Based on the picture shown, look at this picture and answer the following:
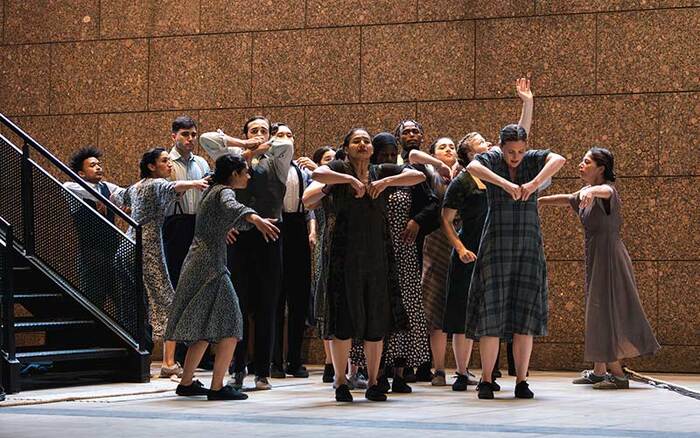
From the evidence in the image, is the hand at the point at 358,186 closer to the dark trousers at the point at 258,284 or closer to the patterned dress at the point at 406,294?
the patterned dress at the point at 406,294

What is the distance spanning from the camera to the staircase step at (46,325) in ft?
30.1

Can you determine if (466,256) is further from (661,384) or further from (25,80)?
(25,80)

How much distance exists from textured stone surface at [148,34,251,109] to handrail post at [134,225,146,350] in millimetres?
3255

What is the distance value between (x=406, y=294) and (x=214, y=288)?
1466 mm

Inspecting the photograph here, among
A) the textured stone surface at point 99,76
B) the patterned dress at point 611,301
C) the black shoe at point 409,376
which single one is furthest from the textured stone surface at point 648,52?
the textured stone surface at point 99,76

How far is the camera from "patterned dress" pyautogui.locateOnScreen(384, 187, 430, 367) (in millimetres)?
8898

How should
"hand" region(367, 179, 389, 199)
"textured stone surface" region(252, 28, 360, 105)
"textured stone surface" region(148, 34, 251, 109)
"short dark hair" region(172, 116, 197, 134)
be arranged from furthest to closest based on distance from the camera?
1. "textured stone surface" region(148, 34, 251, 109)
2. "textured stone surface" region(252, 28, 360, 105)
3. "short dark hair" region(172, 116, 197, 134)
4. "hand" region(367, 179, 389, 199)

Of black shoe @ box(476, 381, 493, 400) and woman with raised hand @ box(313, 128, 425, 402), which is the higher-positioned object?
woman with raised hand @ box(313, 128, 425, 402)

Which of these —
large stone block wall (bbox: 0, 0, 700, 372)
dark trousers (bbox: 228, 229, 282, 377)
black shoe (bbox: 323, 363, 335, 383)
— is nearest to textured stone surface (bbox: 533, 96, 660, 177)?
large stone block wall (bbox: 0, 0, 700, 372)

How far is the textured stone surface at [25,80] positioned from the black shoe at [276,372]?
4396 mm

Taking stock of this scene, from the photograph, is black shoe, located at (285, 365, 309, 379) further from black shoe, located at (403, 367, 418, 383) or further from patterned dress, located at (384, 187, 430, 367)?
patterned dress, located at (384, 187, 430, 367)

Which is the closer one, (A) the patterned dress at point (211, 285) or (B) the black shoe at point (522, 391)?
(A) the patterned dress at point (211, 285)

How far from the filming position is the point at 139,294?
9656 mm

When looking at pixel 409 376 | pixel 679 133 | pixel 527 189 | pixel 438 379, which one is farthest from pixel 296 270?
pixel 679 133
